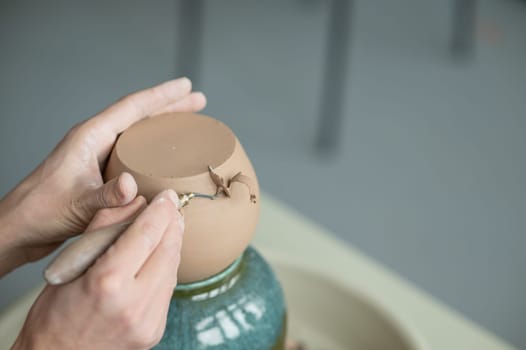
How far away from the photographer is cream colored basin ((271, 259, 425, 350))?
0.71 m

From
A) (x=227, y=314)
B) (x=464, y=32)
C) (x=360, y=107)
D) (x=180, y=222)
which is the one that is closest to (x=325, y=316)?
(x=227, y=314)

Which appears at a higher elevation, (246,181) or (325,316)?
(246,181)

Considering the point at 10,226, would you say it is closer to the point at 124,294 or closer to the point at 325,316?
the point at 124,294

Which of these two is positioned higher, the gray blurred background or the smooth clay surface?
the smooth clay surface

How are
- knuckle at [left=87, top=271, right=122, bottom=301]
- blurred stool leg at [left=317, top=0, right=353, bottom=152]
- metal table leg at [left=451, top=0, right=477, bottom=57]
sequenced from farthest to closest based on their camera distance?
1. metal table leg at [left=451, top=0, right=477, bottom=57]
2. blurred stool leg at [left=317, top=0, right=353, bottom=152]
3. knuckle at [left=87, top=271, right=122, bottom=301]

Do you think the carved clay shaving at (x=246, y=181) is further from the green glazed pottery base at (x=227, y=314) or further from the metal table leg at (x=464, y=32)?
the metal table leg at (x=464, y=32)

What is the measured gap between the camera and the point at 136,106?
62 cm

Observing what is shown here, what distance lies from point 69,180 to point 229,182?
17 cm

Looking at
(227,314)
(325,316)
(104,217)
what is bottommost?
(325,316)

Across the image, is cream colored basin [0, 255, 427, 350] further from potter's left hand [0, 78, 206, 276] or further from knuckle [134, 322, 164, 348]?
knuckle [134, 322, 164, 348]

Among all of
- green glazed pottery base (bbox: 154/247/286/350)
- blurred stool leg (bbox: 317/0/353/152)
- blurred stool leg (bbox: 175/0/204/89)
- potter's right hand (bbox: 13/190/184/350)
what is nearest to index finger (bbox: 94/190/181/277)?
potter's right hand (bbox: 13/190/184/350)

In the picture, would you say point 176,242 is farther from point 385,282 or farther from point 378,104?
point 378,104

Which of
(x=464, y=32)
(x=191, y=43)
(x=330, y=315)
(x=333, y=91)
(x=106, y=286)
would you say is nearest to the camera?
(x=106, y=286)

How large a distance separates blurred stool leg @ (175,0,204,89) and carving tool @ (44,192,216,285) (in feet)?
5.09
